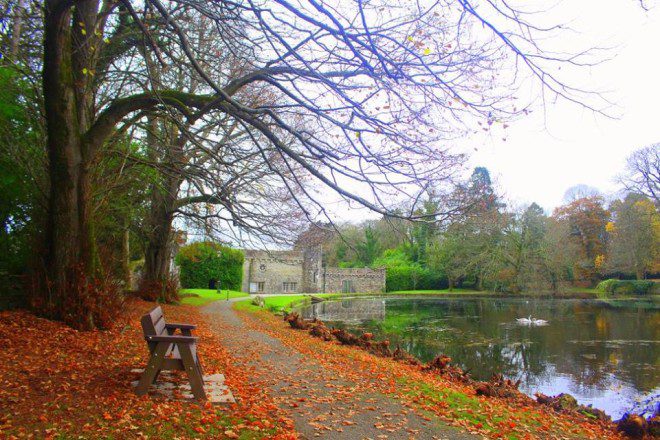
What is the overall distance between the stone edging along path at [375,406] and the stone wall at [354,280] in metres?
40.6

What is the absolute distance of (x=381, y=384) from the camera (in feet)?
22.6

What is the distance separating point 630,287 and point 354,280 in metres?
24.9

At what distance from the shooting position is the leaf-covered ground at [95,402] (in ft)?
12.7

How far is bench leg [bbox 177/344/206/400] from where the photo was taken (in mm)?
4730

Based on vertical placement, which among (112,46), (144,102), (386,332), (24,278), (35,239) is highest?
(112,46)

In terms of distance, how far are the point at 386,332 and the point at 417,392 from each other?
12.2 meters

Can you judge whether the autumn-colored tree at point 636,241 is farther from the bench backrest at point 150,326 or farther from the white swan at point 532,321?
the bench backrest at point 150,326

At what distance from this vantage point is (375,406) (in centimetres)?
561

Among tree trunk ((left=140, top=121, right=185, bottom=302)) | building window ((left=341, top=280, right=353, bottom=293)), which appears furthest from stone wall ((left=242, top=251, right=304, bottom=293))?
tree trunk ((left=140, top=121, right=185, bottom=302))

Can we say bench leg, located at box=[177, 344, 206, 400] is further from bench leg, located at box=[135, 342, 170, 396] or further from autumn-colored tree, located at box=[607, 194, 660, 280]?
autumn-colored tree, located at box=[607, 194, 660, 280]

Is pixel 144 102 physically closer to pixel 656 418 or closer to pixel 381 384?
pixel 381 384

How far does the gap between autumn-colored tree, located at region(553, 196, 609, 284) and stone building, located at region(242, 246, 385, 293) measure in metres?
19.6

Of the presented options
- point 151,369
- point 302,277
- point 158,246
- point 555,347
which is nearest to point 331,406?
point 151,369

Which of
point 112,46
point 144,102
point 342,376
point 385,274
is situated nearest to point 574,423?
point 342,376
